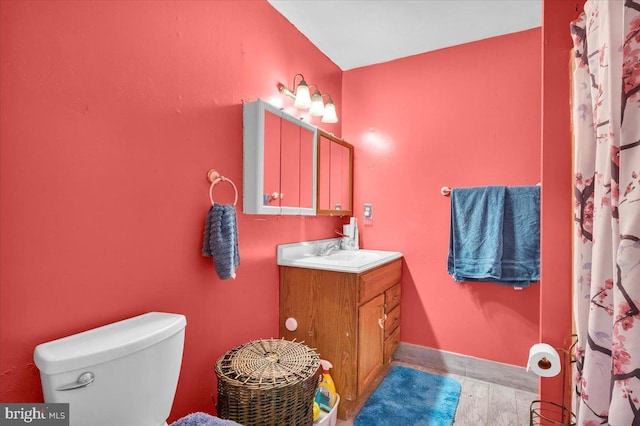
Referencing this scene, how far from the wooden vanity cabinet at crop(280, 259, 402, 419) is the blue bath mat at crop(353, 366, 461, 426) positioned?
100 millimetres

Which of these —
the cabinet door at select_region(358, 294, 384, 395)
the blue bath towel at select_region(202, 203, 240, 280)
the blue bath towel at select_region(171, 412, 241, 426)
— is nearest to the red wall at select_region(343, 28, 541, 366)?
the cabinet door at select_region(358, 294, 384, 395)

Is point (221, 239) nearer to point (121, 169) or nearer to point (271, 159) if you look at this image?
point (121, 169)

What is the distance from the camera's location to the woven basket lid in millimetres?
1272

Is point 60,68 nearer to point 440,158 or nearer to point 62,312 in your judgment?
point 62,312

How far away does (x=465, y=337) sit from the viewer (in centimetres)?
237

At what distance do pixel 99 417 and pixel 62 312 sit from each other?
0.34m

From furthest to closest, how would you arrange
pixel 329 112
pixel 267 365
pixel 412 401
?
pixel 329 112 < pixel 412 401 < pixel 267 365

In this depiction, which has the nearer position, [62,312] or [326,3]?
[62,312]

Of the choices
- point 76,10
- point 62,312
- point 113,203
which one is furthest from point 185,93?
point 62,312

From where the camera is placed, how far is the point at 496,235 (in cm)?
216

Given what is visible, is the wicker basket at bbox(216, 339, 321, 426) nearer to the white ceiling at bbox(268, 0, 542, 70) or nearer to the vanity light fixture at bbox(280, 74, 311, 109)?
the vanity light fixture at bbox(280, 74, 311, 109)

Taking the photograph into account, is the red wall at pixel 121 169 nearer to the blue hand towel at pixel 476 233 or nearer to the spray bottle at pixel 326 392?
the spray bottle at pixel 326 392

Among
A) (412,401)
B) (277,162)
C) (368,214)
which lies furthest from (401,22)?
(412,401)

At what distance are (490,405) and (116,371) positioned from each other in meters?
2.11
